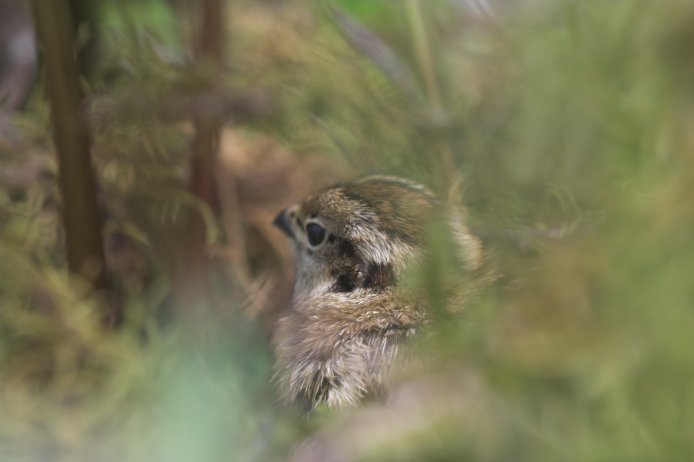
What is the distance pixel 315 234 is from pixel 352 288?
15 cm

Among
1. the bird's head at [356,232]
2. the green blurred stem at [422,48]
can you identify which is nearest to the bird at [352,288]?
the bird's head at [356,232]

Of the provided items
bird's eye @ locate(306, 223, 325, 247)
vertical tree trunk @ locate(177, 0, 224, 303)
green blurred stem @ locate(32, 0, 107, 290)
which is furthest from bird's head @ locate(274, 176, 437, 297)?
green blurred stem @ locate(32, 0, 107, 290)

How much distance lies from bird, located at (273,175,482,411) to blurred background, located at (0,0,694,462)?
0.04 metres

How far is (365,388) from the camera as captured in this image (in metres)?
0.69

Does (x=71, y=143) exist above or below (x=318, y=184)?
above

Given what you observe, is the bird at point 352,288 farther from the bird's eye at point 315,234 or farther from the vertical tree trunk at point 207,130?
the vertical tree trunk at point 207,130

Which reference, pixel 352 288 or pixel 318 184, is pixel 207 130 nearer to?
pixel 318 184

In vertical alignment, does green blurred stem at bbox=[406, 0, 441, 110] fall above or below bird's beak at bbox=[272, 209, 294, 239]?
above

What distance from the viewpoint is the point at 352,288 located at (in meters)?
1.11

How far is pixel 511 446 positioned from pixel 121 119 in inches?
41.9

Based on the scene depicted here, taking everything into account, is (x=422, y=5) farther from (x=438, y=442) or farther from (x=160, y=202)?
(x=438, y=442)

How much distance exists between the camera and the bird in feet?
2.45

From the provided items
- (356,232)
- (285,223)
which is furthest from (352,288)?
(285,223)

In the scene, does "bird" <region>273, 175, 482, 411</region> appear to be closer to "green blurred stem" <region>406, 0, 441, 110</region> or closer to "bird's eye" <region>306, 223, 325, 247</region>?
"bird's eye" <region>306, 223, 325, 247</region>
